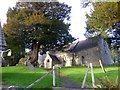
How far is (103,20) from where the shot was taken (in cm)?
312

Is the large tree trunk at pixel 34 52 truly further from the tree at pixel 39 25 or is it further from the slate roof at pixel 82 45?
the slate roof at pixel 82 45

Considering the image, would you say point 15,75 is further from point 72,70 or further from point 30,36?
point 72,70

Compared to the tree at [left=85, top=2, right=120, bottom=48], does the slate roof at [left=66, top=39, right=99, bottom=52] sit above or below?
below

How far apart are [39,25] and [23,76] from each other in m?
0.70

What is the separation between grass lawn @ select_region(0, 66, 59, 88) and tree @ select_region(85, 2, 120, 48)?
803 mm

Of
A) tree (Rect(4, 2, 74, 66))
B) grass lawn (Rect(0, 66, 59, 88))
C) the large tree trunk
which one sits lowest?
grass lawn (Rect(0, 66, 59, 88))

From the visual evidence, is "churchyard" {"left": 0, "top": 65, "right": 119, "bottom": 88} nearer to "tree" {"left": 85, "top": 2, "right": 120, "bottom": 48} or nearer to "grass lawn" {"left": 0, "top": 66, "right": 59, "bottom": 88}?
"grass lawn" {"left": 0, "top": 66, "right": 59, "bottom": 88}

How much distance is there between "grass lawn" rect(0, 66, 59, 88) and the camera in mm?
3016

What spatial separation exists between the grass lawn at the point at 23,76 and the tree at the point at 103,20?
0.80m

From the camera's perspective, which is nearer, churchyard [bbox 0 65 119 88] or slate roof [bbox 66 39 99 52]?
churchyard [bbox 0 65 119 88]

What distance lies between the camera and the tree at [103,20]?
3078 millimetres

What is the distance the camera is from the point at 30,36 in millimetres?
3119

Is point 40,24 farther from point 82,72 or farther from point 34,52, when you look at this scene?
point 82,72

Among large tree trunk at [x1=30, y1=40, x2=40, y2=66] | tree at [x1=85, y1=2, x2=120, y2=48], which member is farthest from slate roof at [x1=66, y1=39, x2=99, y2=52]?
large tree trunk at [x1=30, y1=40, x2=40, y2=66]
